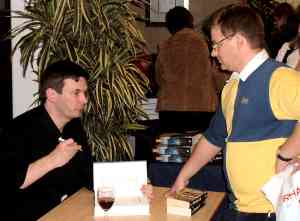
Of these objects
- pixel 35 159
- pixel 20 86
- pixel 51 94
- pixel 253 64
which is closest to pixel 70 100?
pixel 51 94

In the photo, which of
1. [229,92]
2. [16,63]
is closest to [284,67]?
[229,92]

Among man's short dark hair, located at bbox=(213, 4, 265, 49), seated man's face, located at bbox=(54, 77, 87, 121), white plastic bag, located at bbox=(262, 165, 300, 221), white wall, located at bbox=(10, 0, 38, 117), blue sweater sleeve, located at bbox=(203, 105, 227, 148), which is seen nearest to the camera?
white plastic bag, located at bbox=(262, 165, 300, 221)

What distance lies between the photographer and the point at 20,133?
2.83m

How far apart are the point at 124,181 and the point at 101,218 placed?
19cm

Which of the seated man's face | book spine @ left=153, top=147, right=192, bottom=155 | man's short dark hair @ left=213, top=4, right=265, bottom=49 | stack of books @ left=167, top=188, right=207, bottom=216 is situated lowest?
stack of books @ left=167, top=188, right=207, bottom=216

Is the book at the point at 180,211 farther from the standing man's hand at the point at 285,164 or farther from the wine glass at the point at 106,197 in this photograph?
the standing man's hand at the point at 285,164

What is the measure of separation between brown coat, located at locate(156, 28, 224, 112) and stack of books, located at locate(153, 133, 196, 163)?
1324mm

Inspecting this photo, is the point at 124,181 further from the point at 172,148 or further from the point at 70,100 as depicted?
the point at 172,148

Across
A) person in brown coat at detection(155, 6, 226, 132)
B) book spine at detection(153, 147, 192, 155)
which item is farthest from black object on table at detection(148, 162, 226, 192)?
person in brown coat at detection(155, 6, 226, 132)

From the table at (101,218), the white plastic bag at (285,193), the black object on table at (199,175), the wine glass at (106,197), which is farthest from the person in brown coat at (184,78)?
the white plastic bag at (285,193)

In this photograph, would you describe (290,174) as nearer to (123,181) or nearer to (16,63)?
(123,181)

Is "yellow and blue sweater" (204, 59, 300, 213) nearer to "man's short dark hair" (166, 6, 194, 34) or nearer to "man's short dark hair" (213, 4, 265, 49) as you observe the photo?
"man's short dark hair" (213, 4, 265, 49)

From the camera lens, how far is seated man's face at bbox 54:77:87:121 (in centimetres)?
292

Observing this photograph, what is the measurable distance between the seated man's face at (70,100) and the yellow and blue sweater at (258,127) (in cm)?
88
